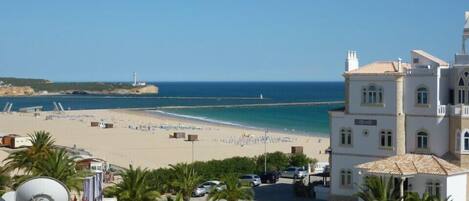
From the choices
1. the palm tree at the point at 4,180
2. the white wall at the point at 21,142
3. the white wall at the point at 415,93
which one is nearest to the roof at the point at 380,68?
the white wall at the point at 415,93

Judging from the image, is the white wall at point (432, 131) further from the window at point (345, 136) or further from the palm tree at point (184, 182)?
the palm tree at point (184, 182)

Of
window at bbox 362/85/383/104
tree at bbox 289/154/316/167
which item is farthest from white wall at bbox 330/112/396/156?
tree at bbox 289/154/316/167

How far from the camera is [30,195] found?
19.0 m

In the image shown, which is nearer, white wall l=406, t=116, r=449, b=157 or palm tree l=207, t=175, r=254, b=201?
palm tree l=207, t=175, r=254, b=201

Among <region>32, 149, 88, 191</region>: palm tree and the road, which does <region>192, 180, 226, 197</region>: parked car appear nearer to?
the road

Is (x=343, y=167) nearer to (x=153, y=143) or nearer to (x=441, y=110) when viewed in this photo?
(x=441, y=110)

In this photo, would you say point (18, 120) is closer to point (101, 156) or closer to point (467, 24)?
point (101, 156)

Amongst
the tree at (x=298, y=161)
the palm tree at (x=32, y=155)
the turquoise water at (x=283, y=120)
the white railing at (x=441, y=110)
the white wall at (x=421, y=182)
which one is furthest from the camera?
the turquoise water at (x=283, y=120)

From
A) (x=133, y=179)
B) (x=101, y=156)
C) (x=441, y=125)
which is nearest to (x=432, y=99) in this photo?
(x=441, y=125)

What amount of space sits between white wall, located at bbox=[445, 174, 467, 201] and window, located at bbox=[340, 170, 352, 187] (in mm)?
5547

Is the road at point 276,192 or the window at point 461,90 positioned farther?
the road at point 276,192

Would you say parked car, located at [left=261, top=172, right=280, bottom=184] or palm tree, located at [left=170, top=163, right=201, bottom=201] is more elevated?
palm tree, located at [left=170, top=163, right=201, bottom=201]

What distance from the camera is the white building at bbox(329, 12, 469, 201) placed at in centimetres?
3616

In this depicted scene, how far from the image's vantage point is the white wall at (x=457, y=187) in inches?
1342
